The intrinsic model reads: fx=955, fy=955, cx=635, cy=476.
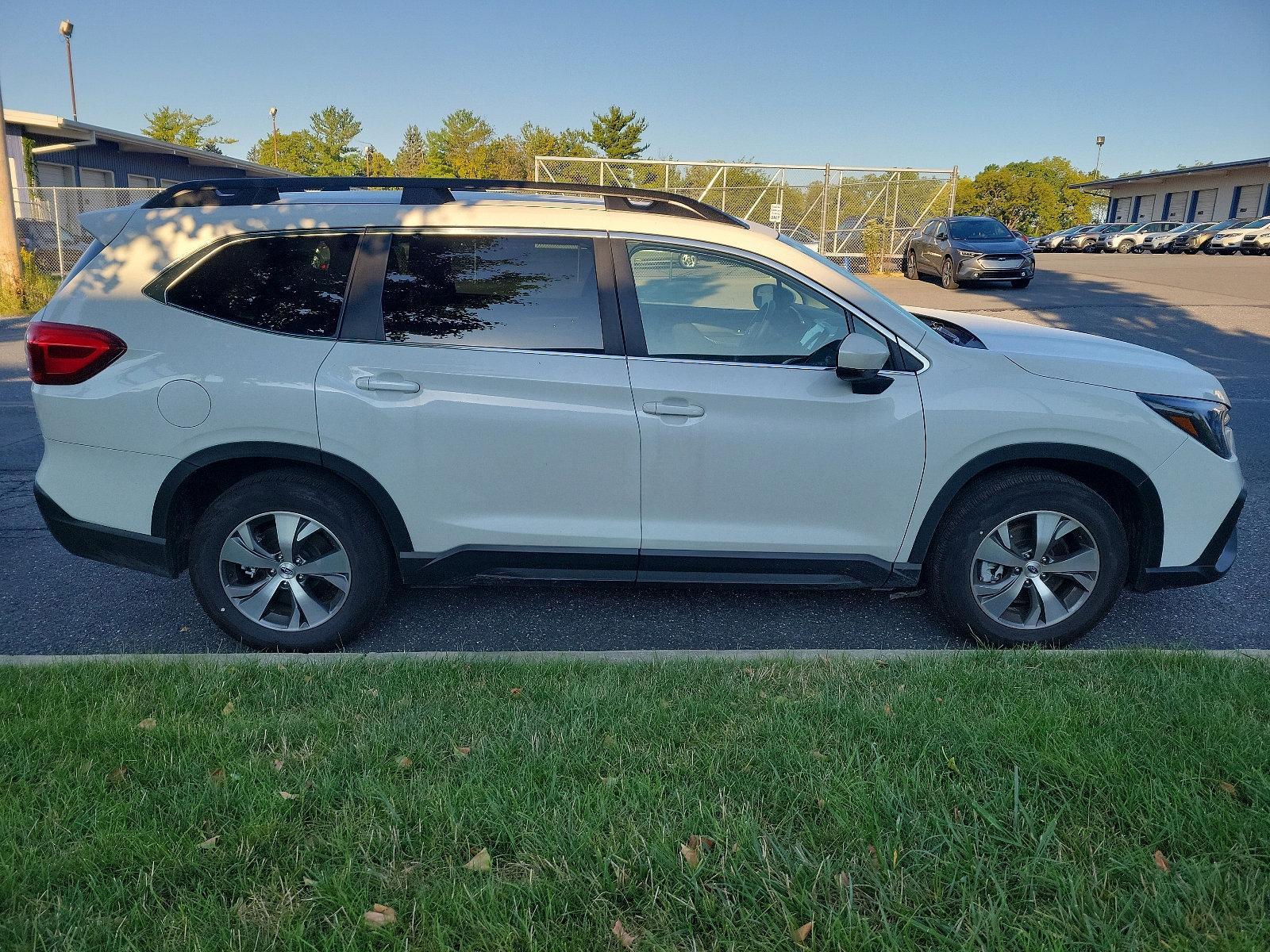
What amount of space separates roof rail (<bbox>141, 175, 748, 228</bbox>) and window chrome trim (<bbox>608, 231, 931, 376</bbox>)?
0.16m

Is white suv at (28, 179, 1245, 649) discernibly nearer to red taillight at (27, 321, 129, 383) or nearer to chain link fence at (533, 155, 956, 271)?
red taillight at (27, 321, 129, 383)

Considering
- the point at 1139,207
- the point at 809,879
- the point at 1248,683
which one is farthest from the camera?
the point at 1139,207

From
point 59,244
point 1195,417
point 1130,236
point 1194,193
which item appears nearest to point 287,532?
point 1195,417

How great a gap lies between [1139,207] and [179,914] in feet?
262

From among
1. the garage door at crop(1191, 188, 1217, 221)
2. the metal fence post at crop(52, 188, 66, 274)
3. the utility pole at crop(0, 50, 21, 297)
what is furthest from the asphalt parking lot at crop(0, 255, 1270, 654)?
the garage door at crop(1191, 188, 1217, 221)

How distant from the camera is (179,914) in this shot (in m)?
2.27

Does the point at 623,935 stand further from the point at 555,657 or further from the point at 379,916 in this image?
the point at 555,657

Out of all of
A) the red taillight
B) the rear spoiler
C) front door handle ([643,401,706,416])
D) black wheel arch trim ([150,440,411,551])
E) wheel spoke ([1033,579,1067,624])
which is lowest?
wheel spoke ([1033,579,1067,624])

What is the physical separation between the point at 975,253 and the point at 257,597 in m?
20.6

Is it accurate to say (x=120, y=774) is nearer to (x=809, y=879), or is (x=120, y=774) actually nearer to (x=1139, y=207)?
(x=809, y=879)

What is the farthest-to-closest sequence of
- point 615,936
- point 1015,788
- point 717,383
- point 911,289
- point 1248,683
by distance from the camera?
1. point 911,289
2. point 717,383
3. point 1248,683
4. point 1015,788
5. point 615,936

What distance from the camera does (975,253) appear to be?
21578mm

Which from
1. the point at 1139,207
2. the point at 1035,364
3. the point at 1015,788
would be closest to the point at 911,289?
the point at 1035,364

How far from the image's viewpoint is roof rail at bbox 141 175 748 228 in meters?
4.07
